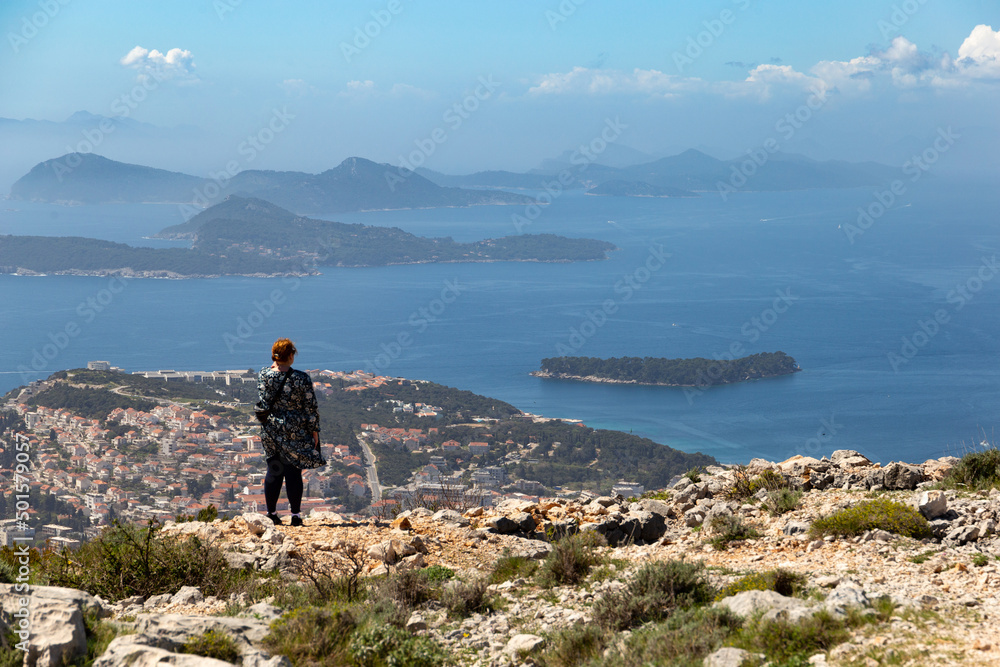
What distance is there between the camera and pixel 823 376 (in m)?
63.1

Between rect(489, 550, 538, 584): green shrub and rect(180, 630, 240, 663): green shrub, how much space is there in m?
2.05

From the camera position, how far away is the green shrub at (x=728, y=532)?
601cm

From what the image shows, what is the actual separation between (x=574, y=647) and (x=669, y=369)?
61.0 metres

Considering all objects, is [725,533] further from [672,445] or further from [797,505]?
[672,445]

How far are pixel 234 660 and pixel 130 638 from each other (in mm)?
495

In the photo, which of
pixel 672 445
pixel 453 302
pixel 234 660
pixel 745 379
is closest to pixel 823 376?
pixel 745 379

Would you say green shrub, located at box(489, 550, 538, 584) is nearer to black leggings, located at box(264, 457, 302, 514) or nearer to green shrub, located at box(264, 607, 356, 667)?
green shrub, located at box(264, 607, 356, 667)

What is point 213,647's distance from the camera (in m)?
3.63

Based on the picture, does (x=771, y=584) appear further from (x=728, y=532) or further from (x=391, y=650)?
(x=391, y=650)

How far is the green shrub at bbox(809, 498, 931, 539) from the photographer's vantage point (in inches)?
218

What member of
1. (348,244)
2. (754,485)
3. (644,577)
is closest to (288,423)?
(644,577)

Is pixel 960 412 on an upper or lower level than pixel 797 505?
lower

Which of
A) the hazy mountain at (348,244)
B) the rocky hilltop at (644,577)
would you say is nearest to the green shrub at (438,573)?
the rocky hilltop at (644,577)

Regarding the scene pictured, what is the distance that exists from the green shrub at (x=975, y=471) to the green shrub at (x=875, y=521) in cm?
153
